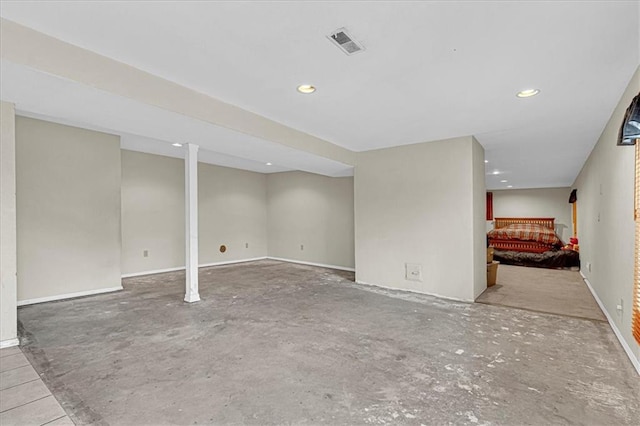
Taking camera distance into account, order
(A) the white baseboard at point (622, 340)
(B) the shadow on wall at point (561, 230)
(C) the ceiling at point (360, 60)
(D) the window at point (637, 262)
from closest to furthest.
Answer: (C) the ceiling at point (360, 60)
(D) the window at point (637, 262)
(A) the white baseboard at point (622, 340)
(B) the shadow on wall at point (561, 230)

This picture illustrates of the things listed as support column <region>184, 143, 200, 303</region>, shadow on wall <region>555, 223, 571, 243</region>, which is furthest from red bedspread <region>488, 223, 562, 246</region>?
support column <region>184, 143, 200, 303</region>

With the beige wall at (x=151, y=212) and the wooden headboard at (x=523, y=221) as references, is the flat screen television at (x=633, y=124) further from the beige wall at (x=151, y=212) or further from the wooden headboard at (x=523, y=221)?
the wooden headboard at (x=523, y=221)

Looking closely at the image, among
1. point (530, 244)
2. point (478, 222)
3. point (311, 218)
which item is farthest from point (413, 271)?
point (530, 244)

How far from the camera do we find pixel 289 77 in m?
2.67

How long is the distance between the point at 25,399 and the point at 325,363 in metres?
2.11

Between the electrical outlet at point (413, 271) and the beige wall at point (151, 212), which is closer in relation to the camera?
the electrical outlet at point (413, 271)

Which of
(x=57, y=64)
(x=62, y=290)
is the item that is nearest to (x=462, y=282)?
(x=57, y=64)

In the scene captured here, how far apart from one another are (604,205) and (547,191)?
777cm

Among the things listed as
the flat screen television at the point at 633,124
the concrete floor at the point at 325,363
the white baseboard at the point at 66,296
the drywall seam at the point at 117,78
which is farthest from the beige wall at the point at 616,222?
the white baseboard at the point at 66,296

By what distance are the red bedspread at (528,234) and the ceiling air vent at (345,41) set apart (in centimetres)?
944

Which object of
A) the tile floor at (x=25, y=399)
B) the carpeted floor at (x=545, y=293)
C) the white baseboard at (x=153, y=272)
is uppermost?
the white baseboard at (x=153, y=272)

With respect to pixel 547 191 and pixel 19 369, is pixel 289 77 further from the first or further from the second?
pixel 547 191

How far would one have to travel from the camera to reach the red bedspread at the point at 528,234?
8.98 meters

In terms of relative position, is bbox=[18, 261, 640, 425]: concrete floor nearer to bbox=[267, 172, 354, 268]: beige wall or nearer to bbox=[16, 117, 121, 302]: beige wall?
bbox=[16, 117, 121, 302]: beige wall
